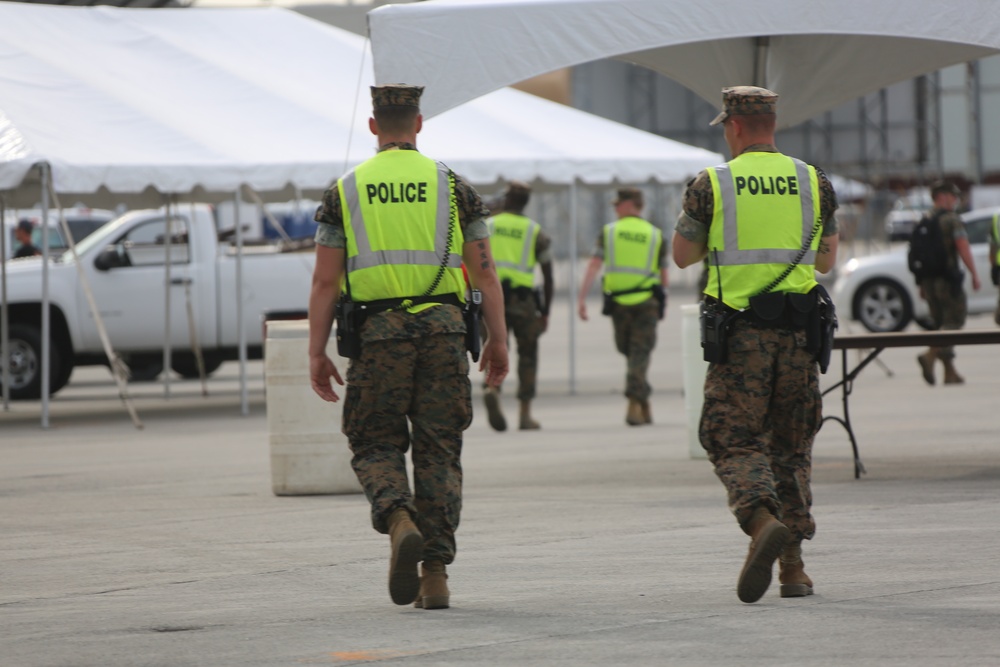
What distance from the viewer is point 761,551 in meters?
5.98

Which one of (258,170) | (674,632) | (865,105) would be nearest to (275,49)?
(258,170)

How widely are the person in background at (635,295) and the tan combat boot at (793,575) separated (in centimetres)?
778

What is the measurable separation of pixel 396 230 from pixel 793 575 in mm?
2073

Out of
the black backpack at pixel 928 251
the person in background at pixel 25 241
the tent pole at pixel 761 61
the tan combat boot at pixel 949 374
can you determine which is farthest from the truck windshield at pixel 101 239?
the tent pole at pixel 761 61

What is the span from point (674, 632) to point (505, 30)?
198 inches

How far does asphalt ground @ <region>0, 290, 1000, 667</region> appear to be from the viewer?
564cm

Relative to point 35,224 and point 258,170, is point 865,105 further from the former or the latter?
point 258,170

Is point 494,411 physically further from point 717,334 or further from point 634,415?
point 717,334

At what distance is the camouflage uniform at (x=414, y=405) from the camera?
6.26 m

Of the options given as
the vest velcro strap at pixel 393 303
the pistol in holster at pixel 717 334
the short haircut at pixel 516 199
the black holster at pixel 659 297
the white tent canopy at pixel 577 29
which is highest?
the white tent canopy at pixel 577 29

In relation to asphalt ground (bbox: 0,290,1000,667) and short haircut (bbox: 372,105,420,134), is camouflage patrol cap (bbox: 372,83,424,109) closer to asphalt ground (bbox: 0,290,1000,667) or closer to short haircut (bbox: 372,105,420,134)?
short haircut (bbox: 372,105,420,134)

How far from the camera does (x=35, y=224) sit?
77.0 feet

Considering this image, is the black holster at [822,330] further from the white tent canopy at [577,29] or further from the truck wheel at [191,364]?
the truck wheel at [191,364]

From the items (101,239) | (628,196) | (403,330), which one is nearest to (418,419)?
(403,330)
